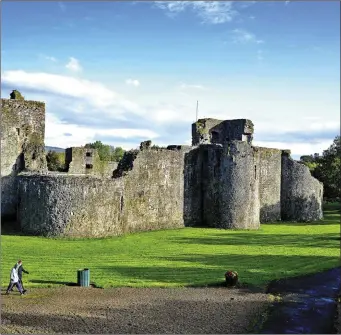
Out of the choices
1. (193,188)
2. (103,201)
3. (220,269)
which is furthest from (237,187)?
(220,269)

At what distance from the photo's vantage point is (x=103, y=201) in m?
35.0

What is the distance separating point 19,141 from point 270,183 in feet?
74.0

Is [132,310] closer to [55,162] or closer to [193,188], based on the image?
[193,188]

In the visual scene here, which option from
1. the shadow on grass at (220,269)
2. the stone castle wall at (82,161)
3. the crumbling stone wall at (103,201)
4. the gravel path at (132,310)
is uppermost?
the stone castle wall at (82,161)

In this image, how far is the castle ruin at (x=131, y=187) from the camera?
A: 111ft

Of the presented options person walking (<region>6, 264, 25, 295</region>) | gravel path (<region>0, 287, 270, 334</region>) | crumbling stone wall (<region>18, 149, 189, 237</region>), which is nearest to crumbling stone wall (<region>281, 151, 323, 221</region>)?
crumbling stone wall (<region>18, 149, 189, 237</region>)

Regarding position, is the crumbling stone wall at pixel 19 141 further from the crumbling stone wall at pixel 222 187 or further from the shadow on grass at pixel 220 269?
the shadow on grass at pixel 220 269

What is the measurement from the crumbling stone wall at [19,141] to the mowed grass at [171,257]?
27.1 ft

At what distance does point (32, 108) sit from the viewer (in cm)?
4247

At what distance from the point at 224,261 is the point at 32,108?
875 inches

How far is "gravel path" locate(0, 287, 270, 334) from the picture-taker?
16.7m

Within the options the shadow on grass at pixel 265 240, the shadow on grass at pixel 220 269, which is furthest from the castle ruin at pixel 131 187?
the shadow on grass at pixel 220 269

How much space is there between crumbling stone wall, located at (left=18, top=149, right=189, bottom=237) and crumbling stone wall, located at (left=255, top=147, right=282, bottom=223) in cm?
1095

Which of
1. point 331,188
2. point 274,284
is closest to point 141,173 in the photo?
point 274,284
